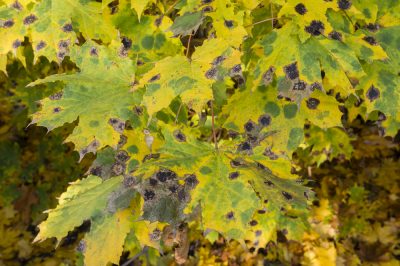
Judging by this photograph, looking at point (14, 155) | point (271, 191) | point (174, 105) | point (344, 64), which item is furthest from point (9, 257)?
point (344, 64)

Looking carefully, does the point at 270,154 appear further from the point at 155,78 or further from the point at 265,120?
the point at 155,78

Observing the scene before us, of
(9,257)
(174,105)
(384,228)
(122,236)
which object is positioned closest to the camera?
(122,236)

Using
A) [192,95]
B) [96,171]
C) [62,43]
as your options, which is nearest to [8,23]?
[62,43]

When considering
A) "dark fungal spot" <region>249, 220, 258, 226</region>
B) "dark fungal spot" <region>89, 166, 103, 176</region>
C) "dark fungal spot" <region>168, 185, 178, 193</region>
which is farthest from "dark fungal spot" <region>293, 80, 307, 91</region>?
"dark fungal spot" <region>249, 220, 258, 226</region>

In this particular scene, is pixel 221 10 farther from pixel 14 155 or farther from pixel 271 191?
pixel 14 155

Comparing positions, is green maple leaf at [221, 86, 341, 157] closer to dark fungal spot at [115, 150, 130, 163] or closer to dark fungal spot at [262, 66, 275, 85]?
dark fungal spot at [262, 66, 275, 85]

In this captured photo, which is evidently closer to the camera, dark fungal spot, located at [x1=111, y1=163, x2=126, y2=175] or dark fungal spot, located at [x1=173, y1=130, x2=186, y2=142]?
dark fungal spot, located at [x1=173, y1=130, x2=186, y2=142]

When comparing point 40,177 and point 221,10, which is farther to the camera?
point 40,177
